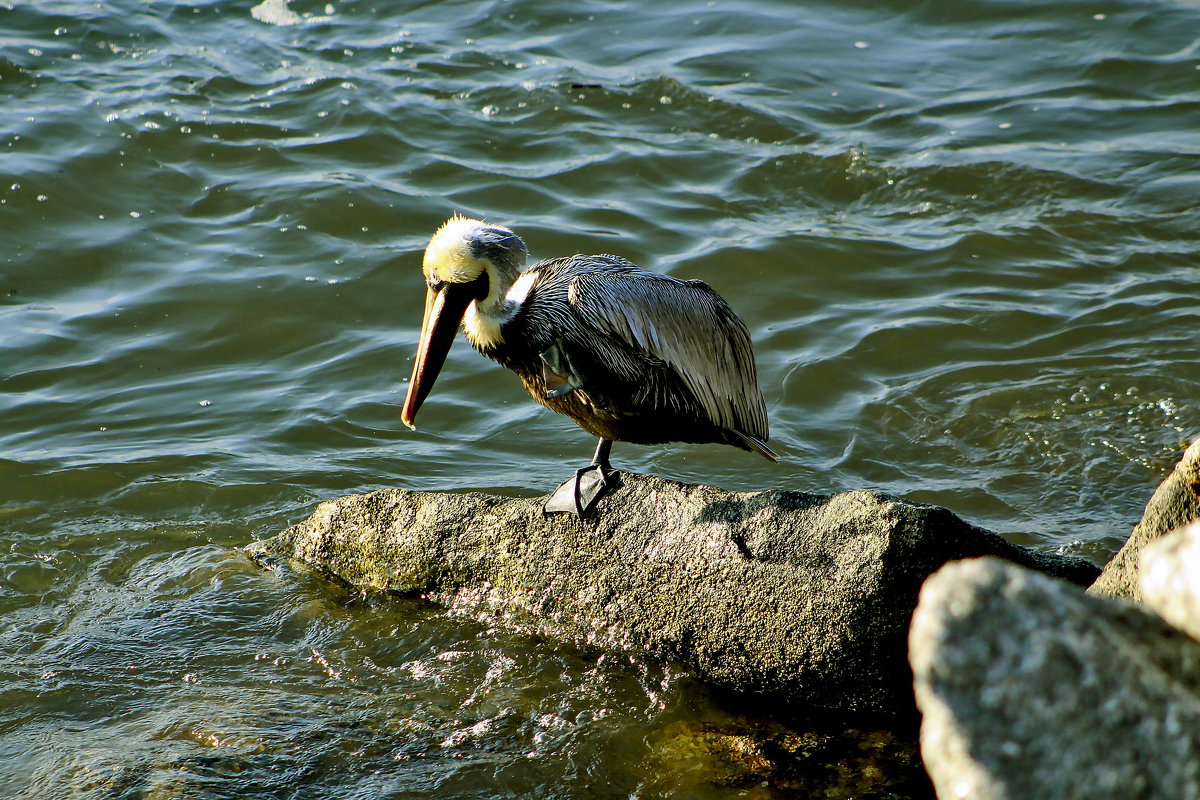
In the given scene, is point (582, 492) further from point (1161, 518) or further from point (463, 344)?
point (463, 344)

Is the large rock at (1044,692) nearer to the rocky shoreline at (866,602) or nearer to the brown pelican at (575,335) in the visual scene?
the rocky shoreline at (866,602)

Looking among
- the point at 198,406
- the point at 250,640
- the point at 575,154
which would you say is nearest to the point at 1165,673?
the point at 250,640

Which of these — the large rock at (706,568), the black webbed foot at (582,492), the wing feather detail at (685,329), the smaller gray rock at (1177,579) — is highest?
the smaller gray rock at (1177,579)

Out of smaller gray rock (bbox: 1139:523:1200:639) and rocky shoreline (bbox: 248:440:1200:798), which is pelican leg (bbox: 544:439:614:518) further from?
smaller gray rock (bbox: 1139:523:1200:639)

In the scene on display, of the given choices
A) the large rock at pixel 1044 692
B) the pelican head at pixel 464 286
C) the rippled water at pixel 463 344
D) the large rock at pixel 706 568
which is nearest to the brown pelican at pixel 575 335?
the pelican head at pixel 464 286

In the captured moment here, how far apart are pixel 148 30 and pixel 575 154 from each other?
148 inches

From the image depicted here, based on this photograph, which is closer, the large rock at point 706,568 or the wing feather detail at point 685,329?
the large rock at point 706,568

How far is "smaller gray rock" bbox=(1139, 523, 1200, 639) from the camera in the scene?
1653 mm

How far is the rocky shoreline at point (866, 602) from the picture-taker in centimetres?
165

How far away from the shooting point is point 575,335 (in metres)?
3.88

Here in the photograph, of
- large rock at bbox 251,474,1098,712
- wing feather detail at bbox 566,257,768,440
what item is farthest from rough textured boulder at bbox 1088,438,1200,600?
wing feather detail at bbox 566,257,768,440

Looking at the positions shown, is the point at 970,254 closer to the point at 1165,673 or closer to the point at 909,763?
the point at 909,763

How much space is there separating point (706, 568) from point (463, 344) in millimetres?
3545

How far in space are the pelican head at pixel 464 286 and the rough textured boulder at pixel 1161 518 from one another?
2059mm
